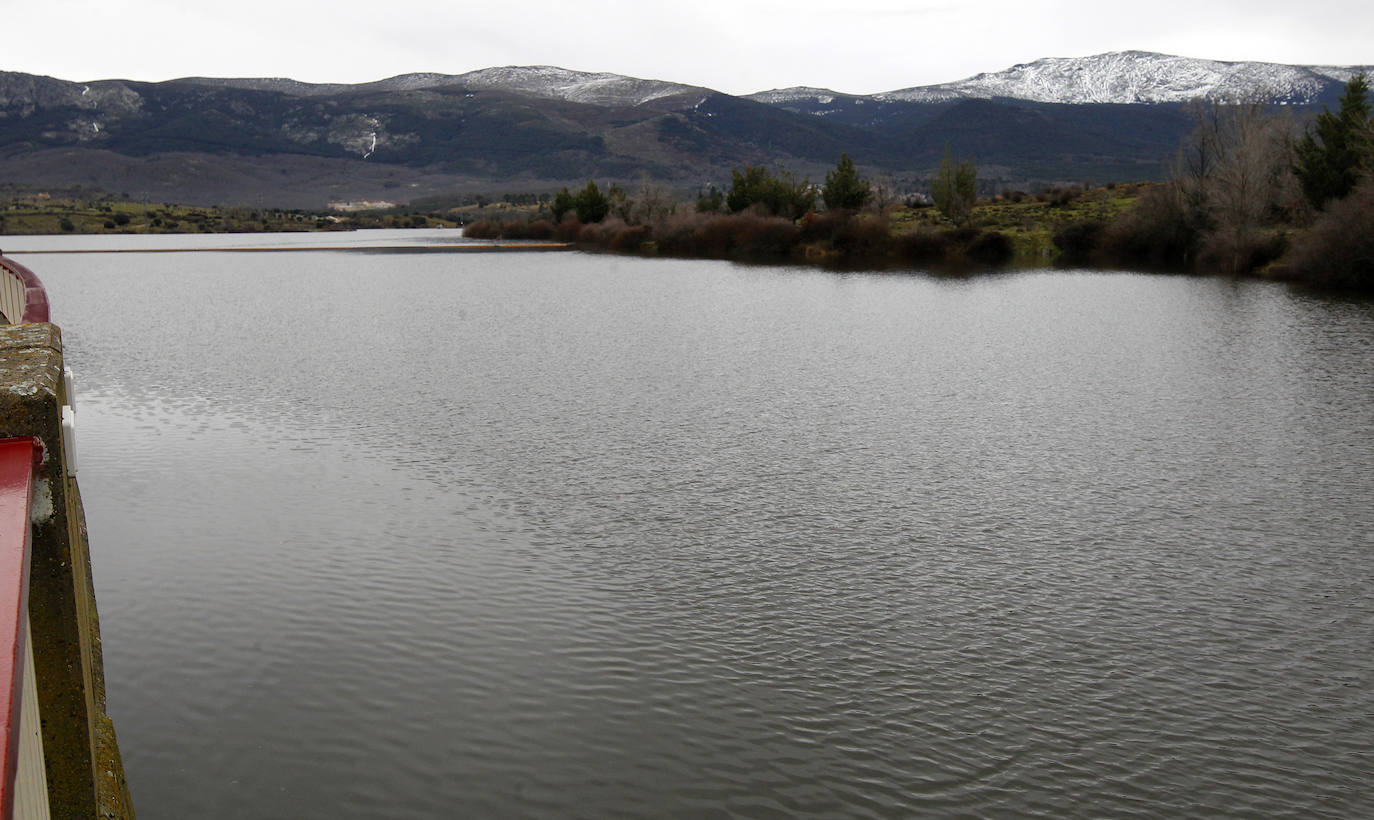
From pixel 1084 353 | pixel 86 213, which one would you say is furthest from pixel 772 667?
pixel 86 213

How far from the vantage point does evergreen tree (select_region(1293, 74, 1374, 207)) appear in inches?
2763

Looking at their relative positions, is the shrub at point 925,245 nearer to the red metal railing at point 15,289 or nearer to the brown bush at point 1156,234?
the brown bush at point 1156,234

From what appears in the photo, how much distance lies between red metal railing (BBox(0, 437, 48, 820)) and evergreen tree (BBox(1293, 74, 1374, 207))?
7904 centimetres

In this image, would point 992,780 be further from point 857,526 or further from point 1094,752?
point 857,526

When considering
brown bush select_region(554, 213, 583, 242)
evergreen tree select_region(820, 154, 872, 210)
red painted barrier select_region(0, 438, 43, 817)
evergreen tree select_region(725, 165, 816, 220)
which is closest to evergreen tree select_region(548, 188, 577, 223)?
brown bush select_region(554, 213, 583, 242)

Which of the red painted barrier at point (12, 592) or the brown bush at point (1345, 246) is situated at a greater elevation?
the brown bush at point (1345, 246)

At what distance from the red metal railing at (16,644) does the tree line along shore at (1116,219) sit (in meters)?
63.7

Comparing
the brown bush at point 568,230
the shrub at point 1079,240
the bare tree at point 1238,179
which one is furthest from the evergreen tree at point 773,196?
the bare tree at point 1238,179

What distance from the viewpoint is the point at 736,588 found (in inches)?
522

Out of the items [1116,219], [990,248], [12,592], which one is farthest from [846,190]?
[12,592]

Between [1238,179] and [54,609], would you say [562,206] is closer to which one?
[1238,179]

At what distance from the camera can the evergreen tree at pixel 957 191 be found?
105 metres

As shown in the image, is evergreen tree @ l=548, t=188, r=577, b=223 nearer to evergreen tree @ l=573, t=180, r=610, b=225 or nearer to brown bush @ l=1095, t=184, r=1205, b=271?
evergreen tree @ l=573, t=180, r=610, b=225

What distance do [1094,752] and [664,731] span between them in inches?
148
